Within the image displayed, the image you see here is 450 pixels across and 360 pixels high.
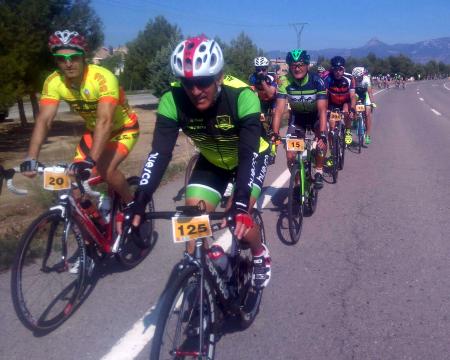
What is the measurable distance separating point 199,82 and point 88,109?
1822mm

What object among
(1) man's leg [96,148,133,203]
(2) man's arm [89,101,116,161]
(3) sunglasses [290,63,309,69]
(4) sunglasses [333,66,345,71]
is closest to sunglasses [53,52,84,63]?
(2) man's arm [89,101,116,161]

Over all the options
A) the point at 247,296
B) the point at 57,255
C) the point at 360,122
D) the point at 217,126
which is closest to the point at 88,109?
the point at 57,255

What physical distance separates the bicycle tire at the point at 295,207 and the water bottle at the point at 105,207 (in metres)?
1.98

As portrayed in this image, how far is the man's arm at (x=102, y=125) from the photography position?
4.12 m

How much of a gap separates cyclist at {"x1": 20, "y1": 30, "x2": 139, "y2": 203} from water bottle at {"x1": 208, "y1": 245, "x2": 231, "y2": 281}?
1269 millimetres

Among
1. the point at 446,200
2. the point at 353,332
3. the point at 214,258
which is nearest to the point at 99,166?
the point at 214,258

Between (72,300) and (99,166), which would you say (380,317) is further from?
(99,166)

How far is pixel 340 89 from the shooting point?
10.4 m

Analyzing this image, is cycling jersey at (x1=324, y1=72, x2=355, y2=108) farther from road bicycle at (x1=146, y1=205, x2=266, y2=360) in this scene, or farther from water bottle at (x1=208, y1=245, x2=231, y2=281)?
road bicycle at (x1=146, y1=205, x2=266, y2=360)

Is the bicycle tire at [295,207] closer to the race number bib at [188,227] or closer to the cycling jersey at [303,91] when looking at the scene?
the cycling jersey at [303,91]

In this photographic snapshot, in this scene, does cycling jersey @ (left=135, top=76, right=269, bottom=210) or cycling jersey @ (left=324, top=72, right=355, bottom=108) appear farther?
cycling jersey @ (left=324, top=72, right=355, bottom=108)

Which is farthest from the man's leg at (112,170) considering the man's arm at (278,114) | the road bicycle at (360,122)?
the road bicycle at (360,122)

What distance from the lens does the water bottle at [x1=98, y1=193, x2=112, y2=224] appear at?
4551 millimetres

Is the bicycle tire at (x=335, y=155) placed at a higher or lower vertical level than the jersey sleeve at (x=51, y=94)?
lower
